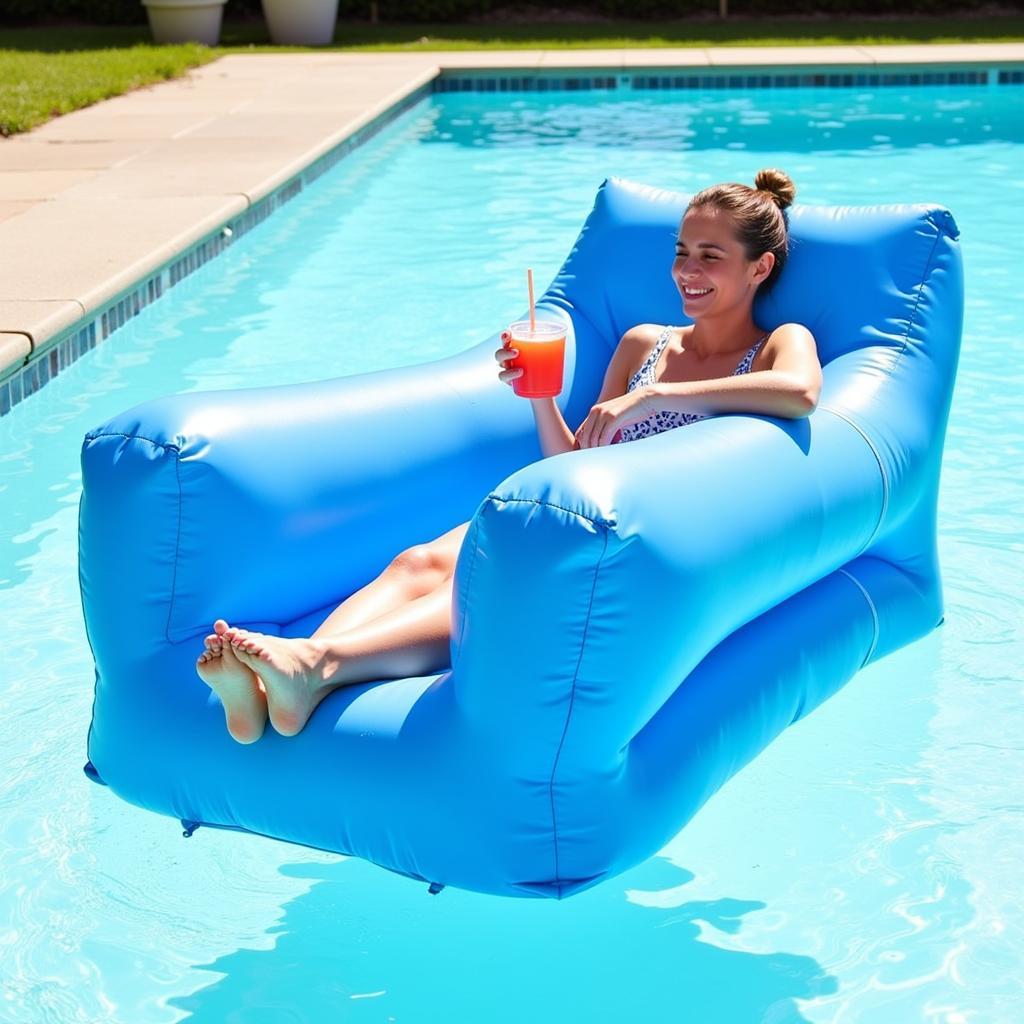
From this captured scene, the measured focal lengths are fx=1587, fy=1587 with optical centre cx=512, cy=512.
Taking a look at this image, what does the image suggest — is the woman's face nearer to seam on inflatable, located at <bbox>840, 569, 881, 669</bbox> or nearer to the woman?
the woman

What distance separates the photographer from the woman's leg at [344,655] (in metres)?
2.40

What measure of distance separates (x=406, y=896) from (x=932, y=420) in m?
1.41

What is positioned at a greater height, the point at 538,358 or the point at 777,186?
the point at 777,186

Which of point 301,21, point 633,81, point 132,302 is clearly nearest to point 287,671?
point 132,302

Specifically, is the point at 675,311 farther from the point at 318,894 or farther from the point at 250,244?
the point at 250,244

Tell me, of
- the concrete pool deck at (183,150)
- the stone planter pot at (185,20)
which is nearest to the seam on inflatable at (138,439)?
the concrete pool deck at (183,150)

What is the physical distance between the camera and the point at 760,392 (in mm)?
2830

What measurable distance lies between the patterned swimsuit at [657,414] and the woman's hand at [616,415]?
4 cm

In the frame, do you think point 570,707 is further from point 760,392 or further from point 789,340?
point 789,340

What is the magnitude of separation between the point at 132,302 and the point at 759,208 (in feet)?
12.2

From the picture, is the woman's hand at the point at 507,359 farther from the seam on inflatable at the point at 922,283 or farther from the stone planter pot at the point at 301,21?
the stone planter pot at the point at 301,21

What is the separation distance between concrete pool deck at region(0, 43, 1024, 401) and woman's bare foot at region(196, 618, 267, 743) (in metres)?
2.89

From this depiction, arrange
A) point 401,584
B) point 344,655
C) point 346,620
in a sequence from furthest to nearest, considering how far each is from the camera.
Answer: point 401,584, point 346,620, point 344,655

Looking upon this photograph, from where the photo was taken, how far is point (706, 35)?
13.8 m
